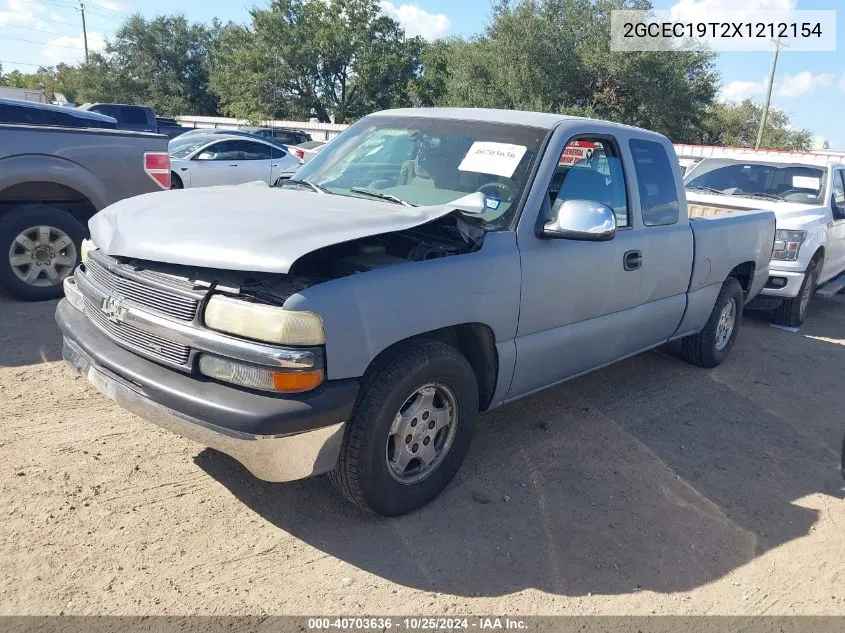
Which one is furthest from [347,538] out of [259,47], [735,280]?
[259,47]

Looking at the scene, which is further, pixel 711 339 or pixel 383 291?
pixel 711 339

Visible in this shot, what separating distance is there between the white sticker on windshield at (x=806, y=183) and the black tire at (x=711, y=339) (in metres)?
3.11

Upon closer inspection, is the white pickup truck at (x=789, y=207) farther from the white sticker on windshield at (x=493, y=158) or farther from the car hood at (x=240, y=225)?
the car hood at (x=240, y=225)

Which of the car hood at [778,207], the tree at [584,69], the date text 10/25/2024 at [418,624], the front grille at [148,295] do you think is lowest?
the date text 10/25/2024 at [418,624]

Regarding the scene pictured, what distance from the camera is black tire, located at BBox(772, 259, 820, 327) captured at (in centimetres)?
761

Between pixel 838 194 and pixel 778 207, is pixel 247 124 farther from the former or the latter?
pixel 778 207

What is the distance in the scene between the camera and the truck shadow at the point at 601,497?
3.06 meters

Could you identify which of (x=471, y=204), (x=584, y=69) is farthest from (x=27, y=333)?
(x=584, y=69)

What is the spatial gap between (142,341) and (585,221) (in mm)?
2192

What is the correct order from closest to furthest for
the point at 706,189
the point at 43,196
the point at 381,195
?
the point at 381,195 → the point at 43,196 → the point at 706,189

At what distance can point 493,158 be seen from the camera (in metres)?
3.83

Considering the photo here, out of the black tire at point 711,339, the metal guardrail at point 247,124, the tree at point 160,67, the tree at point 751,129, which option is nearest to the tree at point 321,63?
the metal guardrail at point 247,124

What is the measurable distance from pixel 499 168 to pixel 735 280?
3.16m

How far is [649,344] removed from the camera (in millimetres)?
4934
